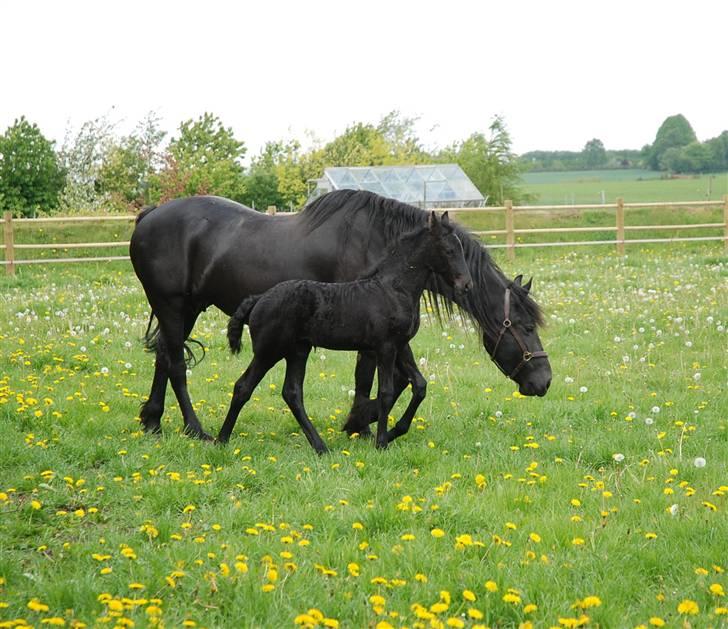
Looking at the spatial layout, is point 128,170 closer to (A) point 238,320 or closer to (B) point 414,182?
(B) point 414,182

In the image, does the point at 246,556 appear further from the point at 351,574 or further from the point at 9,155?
the point at 9,155

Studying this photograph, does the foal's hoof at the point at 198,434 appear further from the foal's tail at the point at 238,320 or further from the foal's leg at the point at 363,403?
the foal's leg at the point at 363,403

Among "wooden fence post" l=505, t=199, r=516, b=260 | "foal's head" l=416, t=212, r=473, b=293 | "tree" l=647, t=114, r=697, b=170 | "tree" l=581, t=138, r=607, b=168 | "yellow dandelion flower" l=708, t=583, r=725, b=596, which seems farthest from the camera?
"tree" l=581, t=138, r=607, b=168

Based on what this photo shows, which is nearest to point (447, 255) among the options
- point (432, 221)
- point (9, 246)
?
point (432, 221)

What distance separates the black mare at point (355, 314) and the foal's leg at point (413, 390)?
18 centimetres

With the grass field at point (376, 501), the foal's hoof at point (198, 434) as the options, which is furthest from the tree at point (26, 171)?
the foal's hoof at point (198, 434)

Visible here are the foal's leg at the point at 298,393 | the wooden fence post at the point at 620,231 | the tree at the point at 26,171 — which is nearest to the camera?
the foal's leg at the point at 298,393

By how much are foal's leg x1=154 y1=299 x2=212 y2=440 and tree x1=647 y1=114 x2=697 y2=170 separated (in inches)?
3640

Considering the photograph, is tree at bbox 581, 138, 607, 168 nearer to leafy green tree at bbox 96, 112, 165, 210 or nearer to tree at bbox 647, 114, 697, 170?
tree at bbox 647, 114, 697, 170

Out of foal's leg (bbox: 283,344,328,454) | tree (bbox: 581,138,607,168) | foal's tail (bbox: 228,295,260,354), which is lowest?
foal's leg (bbox: 283,344,328,454)

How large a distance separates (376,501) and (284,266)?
8.72 ft

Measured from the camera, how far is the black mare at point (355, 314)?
632cm

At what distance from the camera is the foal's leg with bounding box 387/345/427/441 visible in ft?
21.6

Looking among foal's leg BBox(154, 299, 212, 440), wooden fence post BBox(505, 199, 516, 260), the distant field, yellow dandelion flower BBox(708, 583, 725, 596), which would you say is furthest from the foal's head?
the distant field
